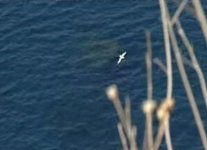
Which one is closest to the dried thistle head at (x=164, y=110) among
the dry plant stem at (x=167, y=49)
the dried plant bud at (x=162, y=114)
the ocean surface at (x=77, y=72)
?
the dried plant bud at (x=162, y=114)

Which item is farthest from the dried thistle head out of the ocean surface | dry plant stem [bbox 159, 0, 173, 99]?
the ocean surface

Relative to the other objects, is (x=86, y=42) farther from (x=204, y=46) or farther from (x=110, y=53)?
(x=204, y=46)

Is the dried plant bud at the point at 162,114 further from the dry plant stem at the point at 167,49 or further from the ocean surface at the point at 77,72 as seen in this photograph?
the ocean surface at the point at 77,72

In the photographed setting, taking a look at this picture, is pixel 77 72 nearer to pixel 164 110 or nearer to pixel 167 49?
pixel 167 49

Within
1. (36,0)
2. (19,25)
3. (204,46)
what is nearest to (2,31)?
(19,25)

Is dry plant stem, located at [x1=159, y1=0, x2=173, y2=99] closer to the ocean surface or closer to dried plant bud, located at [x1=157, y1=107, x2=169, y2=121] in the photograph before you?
dried plant bud, located at [x1=157, y1=107, x2=169, y2=121]

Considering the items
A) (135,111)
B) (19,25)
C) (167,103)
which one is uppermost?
(167,103)

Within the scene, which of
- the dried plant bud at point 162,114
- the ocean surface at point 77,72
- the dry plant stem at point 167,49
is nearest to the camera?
the dried plant bud at point 162,114

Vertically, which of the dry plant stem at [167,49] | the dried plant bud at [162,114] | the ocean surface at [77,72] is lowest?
the ocean surface at [77,72]
